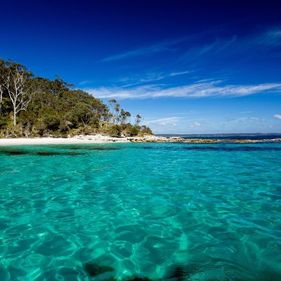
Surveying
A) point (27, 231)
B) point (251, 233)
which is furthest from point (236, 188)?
point (27, 231)

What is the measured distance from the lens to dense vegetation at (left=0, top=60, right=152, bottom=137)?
219 ft

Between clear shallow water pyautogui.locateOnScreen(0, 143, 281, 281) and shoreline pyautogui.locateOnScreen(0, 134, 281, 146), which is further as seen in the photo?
shoreline pyautogui.locateOnScreen(0, 134, 281, 146)

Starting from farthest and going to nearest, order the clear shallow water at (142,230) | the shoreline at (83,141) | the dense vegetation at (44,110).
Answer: the dense vegetation at (44,110), the shoreline at (83,141), the clear shallow water at (142,230)

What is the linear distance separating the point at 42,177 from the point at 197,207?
999 cm

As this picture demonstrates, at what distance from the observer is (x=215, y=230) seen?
806 cm

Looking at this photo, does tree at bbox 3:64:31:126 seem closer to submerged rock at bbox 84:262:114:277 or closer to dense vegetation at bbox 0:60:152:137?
dense vegetation at bbox 0:60:152:137

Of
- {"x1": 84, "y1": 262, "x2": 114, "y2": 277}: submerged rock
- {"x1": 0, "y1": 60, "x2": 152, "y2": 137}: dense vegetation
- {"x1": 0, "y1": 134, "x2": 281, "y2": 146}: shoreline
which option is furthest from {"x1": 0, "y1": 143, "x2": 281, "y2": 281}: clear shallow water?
{"x1": 0, "y1": 60, "x2": 152, "y2": 137}: dense vegetation

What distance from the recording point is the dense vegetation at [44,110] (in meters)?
66.9

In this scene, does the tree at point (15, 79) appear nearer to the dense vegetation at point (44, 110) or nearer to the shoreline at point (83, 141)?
the dense vegetation at point (44, 110)

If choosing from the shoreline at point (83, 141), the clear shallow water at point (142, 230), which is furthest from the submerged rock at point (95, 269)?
the shoreline at point (83, 141)

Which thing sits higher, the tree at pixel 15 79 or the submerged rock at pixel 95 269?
the tree at pixel 15 79

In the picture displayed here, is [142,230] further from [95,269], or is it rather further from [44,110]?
[44,110]

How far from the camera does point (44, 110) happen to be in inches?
3007

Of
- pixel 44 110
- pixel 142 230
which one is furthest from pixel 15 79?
pixel 142 230
